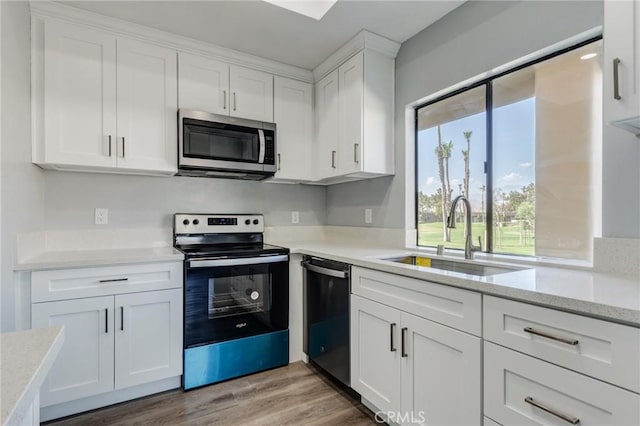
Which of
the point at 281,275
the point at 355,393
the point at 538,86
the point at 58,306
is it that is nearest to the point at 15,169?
the point at 58,306

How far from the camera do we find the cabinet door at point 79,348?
172cm

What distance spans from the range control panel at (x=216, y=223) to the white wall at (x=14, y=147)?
2.82 ft

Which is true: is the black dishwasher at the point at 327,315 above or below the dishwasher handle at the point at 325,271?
below

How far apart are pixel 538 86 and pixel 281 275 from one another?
198 cm

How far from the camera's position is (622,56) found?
1.05m

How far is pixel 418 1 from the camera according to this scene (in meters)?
1.92

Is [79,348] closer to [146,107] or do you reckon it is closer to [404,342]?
[146,107]

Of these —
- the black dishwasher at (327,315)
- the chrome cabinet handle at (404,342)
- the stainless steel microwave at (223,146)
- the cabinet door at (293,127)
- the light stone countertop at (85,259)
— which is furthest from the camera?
Result: the cabinet door at (293,127)

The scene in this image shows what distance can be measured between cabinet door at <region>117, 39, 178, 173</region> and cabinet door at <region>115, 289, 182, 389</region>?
2.94ft

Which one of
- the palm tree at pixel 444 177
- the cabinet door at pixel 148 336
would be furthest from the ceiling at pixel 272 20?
the cabinet door at pixel 148 336

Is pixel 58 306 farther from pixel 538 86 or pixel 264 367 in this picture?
pixel 538 86

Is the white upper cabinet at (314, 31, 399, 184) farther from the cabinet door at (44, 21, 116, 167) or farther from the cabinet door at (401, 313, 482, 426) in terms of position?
the cabinet door at (44, 21, 116, 167)

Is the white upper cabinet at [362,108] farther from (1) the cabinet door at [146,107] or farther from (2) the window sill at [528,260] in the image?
(1) the cabinet door at [146,107]

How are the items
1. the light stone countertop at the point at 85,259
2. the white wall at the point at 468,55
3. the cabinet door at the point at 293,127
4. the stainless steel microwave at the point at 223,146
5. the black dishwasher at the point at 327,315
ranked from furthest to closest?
1. the cabinet door at the point at 293,127
2. the stainless steel microwave at the point at 223,146
3. the black dishwasher at the point at 327,315
4. the light stone countertop at the point at 85,259
5. the white wall at the point at 468,55
